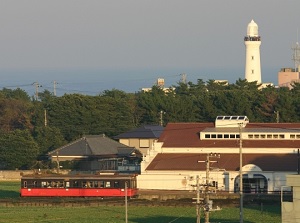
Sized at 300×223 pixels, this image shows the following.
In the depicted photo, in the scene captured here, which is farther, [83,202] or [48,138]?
[48,138]

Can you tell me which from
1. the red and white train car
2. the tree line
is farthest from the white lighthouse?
the red and white train car

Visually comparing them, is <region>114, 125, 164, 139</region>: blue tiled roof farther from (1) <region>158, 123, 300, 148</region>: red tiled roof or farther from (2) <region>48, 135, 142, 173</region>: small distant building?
(1) <region>158, 123, 300, 148</region>: red tiled roof

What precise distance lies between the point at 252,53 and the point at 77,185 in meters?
67.1

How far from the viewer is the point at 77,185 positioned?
57.2 meters

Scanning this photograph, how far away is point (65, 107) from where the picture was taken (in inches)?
3457

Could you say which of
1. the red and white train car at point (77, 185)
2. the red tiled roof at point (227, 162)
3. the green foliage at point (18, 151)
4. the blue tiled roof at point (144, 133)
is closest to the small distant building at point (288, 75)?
the blue tiled roof at point (144, 133)

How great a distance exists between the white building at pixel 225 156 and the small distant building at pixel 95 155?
6.43 meters

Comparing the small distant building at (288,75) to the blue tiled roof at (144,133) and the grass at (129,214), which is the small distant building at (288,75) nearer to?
the blue tiled roof at (144,133)

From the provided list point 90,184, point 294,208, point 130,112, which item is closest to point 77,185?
point 90,184

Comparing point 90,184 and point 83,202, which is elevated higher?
point 90,184

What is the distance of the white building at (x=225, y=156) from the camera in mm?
57219

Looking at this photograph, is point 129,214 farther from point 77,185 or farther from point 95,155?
point 95,155

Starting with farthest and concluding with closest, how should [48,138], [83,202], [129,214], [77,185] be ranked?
[48,138]
[77,185]
[83,202]
[129,214]

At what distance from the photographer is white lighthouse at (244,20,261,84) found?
396ft
